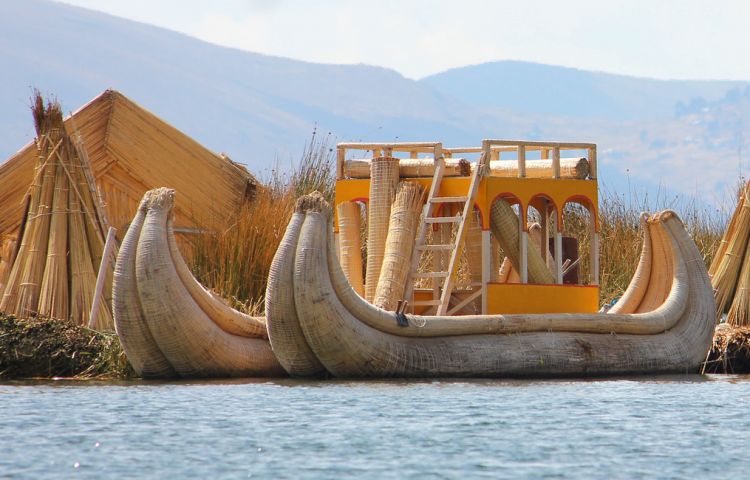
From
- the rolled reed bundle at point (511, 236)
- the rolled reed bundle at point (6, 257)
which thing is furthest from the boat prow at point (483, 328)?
the rolled reed bundle at point (6, 257)

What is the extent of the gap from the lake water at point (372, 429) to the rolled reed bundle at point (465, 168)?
9.18 ft

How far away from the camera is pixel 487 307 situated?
701 inches

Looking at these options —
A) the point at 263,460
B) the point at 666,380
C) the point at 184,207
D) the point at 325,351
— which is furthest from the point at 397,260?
the point at 263,460

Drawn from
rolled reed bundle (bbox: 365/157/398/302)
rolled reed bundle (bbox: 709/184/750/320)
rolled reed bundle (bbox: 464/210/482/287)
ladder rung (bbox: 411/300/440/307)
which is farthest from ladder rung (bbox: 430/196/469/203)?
rolled reed bundle (bbox: 709/184/750/320)

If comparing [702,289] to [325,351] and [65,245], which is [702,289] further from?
[65,245]

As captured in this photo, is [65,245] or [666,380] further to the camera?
[65,245]

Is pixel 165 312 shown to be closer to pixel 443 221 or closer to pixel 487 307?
pixel 443 221

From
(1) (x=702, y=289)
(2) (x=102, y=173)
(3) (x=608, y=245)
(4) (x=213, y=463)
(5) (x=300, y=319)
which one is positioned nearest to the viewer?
(4) (x=213, y=463)

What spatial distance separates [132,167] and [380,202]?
16.0ft

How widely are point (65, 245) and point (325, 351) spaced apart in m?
4.24

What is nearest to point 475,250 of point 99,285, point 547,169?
point 547,169

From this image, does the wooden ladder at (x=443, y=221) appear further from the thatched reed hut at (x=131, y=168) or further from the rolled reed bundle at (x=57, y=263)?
the thatched reed hut at (x=131, y=168)

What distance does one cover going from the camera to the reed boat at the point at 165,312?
15.9 metres

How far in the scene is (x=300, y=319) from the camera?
627 inches
